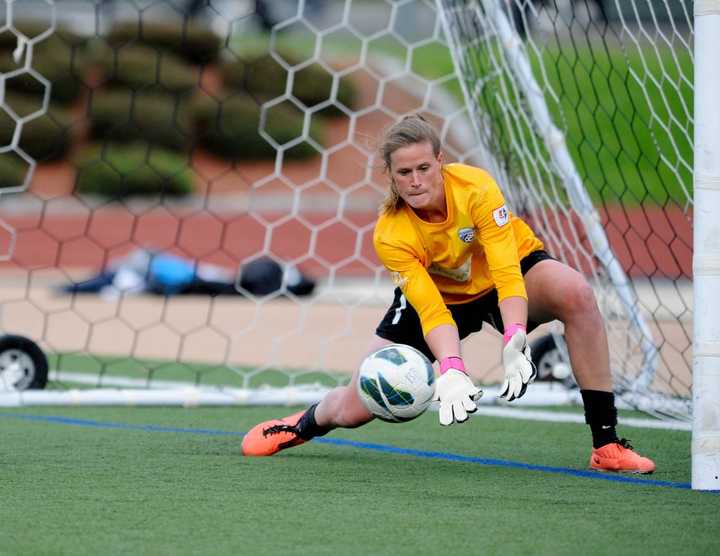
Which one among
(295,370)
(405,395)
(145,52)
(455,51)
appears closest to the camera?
(405,395)

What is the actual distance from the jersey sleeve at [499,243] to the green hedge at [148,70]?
63.3 ft

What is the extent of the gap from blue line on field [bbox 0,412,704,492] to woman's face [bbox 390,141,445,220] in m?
0.99

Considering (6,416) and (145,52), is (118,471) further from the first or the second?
(145,52)

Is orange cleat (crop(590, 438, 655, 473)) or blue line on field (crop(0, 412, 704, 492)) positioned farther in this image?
orange cleat (crop(590, 438, 655, 473))

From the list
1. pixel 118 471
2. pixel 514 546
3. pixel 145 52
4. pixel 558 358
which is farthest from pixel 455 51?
pixel 145 52

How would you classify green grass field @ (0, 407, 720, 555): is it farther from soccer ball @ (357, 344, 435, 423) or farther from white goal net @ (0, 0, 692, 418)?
white goal net @ (0, 0, 692, 418)

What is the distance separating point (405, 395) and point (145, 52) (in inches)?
831

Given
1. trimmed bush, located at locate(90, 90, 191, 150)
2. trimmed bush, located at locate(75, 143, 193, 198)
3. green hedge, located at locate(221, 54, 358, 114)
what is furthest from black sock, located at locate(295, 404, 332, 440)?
trimmed bush, located at locate(90, 90, 191, 150)

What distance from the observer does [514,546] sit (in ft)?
9.82

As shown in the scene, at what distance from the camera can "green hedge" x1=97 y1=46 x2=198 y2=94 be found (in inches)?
933

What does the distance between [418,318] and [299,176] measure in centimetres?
1746

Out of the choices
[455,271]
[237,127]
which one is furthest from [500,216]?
[237,127]

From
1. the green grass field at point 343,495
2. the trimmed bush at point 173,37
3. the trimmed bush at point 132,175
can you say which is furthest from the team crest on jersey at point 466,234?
the trimmed bush at point 132,175

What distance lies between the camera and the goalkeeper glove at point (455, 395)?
3.85 metres
